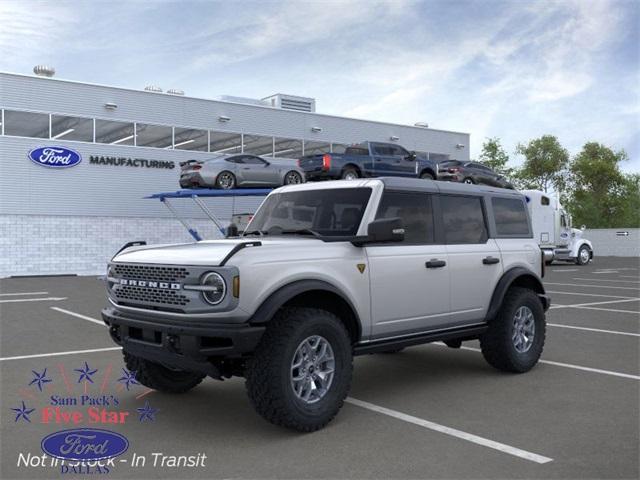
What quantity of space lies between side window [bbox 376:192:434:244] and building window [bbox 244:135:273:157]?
2707cm

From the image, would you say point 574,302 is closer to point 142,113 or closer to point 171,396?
point 171,396

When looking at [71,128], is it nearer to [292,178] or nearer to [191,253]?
[292,178]

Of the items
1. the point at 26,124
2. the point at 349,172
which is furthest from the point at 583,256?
the point at 26,124

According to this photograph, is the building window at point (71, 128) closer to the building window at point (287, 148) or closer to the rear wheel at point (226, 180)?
the rear wheel at point (226, 180)

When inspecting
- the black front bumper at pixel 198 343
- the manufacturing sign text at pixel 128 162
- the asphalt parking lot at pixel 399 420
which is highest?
the manufacturing sign text at pixel 128 162

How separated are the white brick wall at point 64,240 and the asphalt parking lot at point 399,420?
63.5ft

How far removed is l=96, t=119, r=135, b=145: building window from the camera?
93.7 ft

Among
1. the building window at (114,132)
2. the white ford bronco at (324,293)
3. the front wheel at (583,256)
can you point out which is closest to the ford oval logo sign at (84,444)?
the white ford bronco at (324,293)

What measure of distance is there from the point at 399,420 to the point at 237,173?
60.1ft

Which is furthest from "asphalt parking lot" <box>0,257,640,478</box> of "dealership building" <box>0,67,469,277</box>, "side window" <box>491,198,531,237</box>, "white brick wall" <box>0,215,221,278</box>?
"dealership building" <box>0,67,469,277</box>

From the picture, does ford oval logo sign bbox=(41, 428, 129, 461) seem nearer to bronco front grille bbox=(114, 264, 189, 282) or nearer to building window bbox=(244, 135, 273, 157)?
bronco front grille bbox=(114, 264, 189, 282)

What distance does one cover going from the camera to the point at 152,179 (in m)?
29.8

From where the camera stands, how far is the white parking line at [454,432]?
4.32 m

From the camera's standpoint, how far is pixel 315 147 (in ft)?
115
